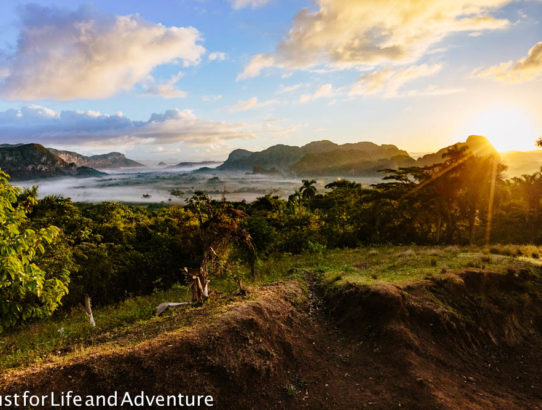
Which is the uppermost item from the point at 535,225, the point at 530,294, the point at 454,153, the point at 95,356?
the point at 454,153

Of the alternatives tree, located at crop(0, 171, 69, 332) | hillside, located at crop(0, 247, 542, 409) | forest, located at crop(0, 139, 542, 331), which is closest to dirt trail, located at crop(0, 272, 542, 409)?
hillside, located at crop(0, 247, 542, 409)

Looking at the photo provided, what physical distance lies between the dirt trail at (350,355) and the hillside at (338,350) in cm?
4

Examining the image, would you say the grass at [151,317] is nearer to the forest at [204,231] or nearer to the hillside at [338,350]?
the hillside at [338,350]

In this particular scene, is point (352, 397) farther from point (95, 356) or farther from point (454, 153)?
point (454, 153)

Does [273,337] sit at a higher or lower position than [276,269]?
higher

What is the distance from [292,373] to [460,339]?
721cm

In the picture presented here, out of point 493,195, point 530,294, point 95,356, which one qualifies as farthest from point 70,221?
point 493,195

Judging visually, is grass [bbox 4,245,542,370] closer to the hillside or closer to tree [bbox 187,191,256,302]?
the hillside

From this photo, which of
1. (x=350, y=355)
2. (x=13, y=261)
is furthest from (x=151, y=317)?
(x=350, y=355)

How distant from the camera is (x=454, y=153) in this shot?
3569 centimetres

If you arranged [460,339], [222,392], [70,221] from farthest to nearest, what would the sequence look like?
[70,221]
[460,339]
[222,392]

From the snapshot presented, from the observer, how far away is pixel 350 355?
34.9 feet

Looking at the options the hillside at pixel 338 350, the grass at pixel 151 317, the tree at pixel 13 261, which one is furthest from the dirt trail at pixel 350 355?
the tree at pixel 13 261

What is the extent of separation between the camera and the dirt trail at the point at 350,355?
8.02 meters
